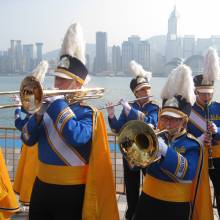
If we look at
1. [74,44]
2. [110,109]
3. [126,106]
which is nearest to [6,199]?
[110,109]

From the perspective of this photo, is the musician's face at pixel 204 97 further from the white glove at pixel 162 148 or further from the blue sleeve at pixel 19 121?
the blue sleeve at pixel 19 121

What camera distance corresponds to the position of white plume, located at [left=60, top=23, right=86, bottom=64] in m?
3.50

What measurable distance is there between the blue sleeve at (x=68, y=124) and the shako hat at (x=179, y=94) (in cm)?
68

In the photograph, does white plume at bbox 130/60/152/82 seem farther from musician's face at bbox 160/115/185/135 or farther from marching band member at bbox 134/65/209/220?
musician's face at bbox 160/115/185/135

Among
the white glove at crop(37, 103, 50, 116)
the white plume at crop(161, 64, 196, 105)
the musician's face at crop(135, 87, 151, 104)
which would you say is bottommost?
the white glove at crop(37, 103, 50, 116)

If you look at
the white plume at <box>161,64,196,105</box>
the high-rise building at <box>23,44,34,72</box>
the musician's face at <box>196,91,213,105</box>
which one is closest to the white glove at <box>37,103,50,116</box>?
the white plume at <box>161,64,196,105</box>

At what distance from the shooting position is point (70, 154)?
3.28 m

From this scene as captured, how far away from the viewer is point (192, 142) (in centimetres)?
322

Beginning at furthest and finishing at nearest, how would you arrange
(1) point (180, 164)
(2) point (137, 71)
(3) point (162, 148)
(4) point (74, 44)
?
(2) point (137, 71), (4) point (74, 44), (1) point (180, 164), (3) point (162, 148)

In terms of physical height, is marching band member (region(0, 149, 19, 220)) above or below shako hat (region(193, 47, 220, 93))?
below

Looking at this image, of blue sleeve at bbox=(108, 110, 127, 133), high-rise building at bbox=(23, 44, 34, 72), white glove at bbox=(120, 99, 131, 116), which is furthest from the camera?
high-rise building at bbox=(23, 44, 34, 72)

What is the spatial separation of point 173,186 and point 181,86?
88 centimetres

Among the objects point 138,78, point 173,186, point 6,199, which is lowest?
point 6,199

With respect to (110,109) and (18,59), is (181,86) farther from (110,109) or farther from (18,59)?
(18,59)
